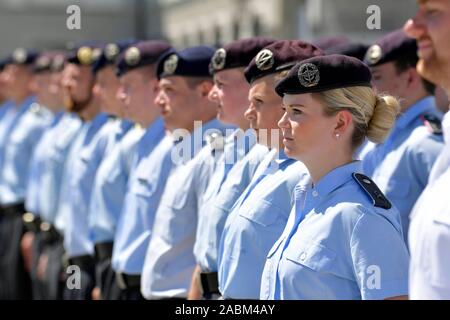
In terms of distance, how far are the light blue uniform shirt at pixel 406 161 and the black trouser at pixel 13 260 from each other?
4367 millimetres

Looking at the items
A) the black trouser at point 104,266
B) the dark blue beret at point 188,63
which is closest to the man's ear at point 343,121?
the dark blue beret at point 188,63

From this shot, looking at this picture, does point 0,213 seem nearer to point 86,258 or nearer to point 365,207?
point 86,258

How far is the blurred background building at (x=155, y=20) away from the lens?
81.5 feet

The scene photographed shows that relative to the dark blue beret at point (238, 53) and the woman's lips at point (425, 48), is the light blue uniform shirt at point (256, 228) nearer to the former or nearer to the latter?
the dark blue beret at point (238, 53)

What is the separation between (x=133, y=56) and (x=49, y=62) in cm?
324

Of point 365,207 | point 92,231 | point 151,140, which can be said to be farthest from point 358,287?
point 92,231

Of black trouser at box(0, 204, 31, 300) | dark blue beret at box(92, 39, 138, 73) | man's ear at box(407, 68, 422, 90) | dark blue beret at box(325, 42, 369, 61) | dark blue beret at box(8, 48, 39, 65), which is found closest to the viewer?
man's ear at box(407, 68, 422, 90)

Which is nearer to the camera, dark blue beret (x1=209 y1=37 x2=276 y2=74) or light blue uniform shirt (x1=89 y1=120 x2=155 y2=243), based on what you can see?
dark blue beret (x1=209 y1=37 x2=276 y2=74)

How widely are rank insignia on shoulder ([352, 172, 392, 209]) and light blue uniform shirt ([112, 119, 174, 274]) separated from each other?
2.12 meters

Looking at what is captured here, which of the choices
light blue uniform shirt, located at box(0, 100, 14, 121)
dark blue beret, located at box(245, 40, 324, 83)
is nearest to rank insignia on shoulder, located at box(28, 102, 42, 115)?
light blue uniform shirt, located at box(0, 100, 14, 121)

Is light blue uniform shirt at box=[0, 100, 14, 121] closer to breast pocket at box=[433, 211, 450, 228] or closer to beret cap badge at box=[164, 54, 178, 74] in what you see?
beret cap badge at box=[164, 54, 178, 74]

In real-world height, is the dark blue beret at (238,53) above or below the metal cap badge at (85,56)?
above

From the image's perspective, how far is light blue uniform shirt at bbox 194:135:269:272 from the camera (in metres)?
3.84

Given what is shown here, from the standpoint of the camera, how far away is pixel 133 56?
543 centimetres
